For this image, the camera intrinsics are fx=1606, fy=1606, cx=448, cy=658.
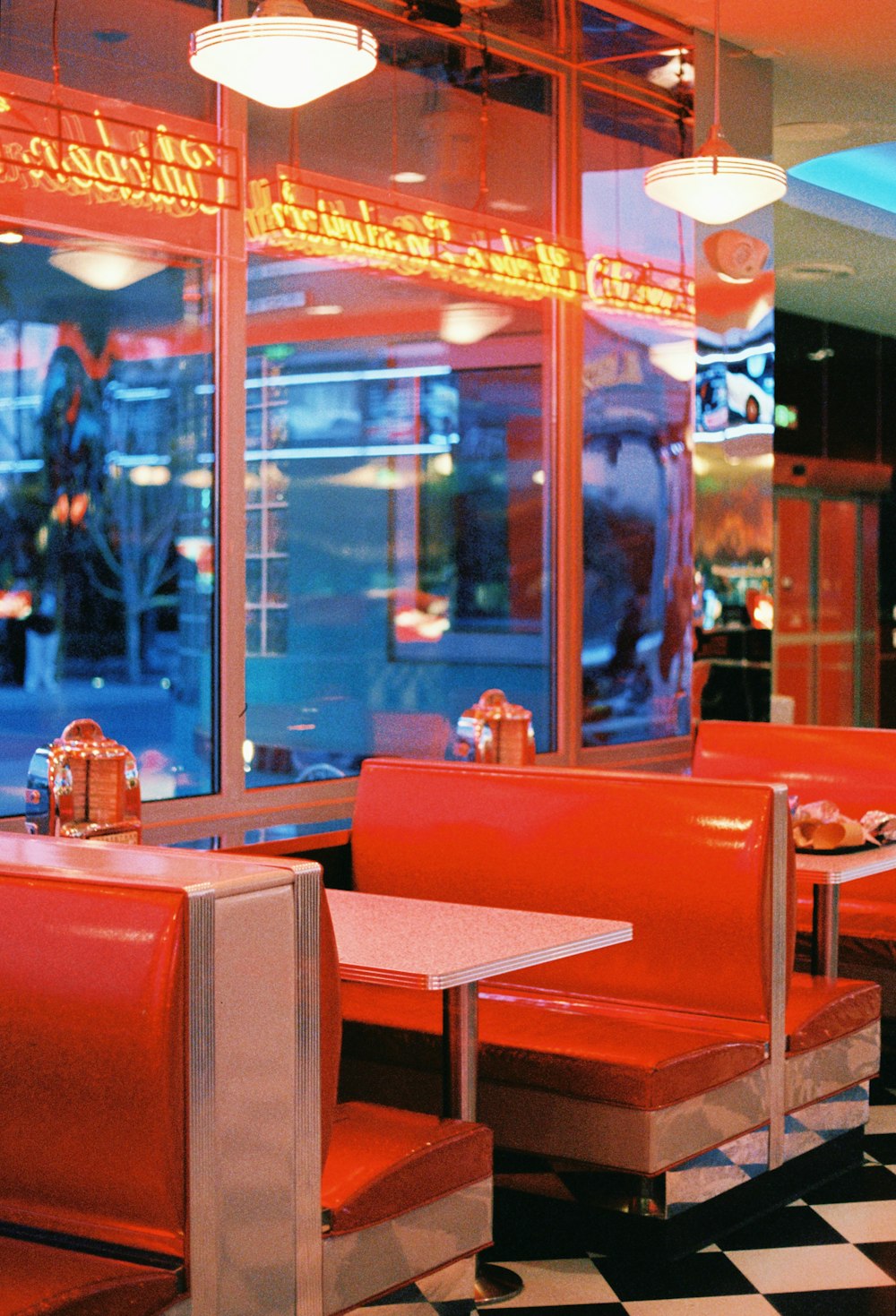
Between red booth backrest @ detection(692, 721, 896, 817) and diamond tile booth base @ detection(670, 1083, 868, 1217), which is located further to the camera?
red booth backrest @ detection(692, 721, 896, 817)

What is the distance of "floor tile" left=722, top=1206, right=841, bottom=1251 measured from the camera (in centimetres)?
364

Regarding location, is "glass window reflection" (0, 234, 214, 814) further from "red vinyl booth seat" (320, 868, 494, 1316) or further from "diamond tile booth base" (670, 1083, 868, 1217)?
"diamond tile booth base" (670, 1083, 868, 1217)

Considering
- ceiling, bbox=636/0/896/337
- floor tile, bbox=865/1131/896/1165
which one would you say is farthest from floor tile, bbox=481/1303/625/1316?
ceiling, bbox=636/0/896/337

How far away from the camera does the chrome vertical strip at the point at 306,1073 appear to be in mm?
2422

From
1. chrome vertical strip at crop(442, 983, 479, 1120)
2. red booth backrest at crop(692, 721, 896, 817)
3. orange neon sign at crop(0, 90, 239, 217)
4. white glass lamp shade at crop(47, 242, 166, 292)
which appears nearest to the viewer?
chrome vertical strip at crop(442, 983, 479, 1120)

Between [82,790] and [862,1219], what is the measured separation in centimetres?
208

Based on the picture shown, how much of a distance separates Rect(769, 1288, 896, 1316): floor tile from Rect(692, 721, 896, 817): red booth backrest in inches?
78.1

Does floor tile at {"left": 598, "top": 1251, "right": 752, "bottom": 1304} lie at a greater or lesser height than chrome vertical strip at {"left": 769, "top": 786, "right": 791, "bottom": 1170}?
lesser

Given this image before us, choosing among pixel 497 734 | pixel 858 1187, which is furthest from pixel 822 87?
pixel 858 1187

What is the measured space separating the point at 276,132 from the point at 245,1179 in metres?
3.56

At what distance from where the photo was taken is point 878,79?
262 inches

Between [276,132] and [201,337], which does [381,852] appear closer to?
[201,337]

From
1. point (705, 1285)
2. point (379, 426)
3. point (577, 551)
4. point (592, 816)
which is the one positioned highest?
point (379, 426)

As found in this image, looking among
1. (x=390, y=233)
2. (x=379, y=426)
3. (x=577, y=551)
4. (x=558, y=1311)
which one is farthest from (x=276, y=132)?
(x=558, y=1311)
